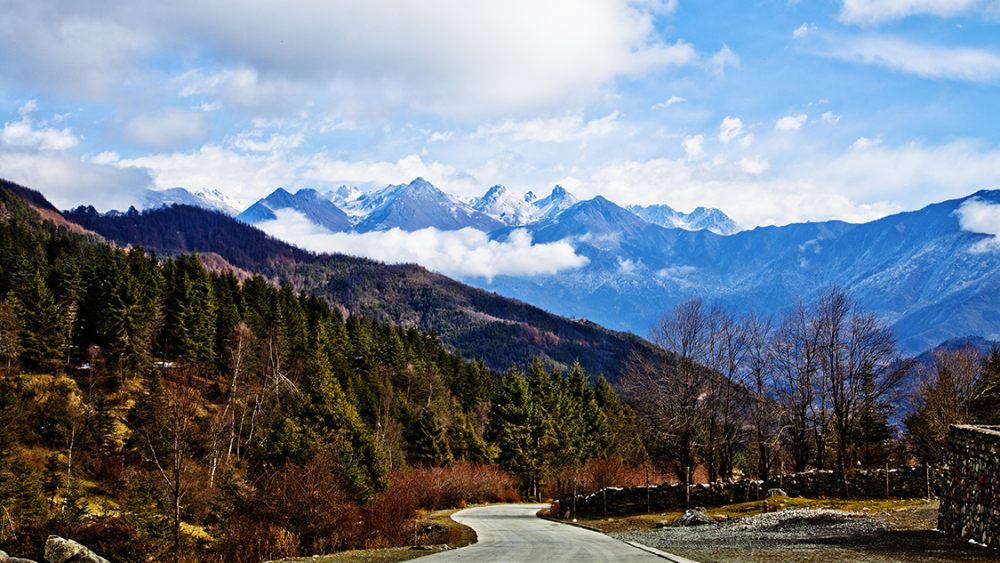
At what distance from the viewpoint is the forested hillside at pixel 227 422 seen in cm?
2220

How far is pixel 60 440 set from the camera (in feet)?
169

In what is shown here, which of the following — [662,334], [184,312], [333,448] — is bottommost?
Result: [333,448]

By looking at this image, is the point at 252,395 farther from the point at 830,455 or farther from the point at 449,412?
the point at 830,455

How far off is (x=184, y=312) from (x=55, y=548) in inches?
2274

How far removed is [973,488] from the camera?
14992mm

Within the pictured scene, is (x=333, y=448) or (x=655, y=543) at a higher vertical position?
(x=333, y=448)

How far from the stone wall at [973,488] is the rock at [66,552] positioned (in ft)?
74.8

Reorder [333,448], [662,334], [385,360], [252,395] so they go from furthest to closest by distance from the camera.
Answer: [385,360], [252,395], [662,334], [333,448]

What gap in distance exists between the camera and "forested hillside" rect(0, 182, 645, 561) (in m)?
22.2

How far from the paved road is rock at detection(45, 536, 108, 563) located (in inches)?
364

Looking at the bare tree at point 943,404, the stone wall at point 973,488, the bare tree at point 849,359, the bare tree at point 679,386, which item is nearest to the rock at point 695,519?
the bare tree at point 679,386

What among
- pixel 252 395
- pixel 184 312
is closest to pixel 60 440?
pixel 252 395

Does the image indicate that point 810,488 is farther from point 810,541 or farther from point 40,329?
point 40,329

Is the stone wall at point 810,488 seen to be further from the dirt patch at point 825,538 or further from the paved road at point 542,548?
the paved road at point 542,548
